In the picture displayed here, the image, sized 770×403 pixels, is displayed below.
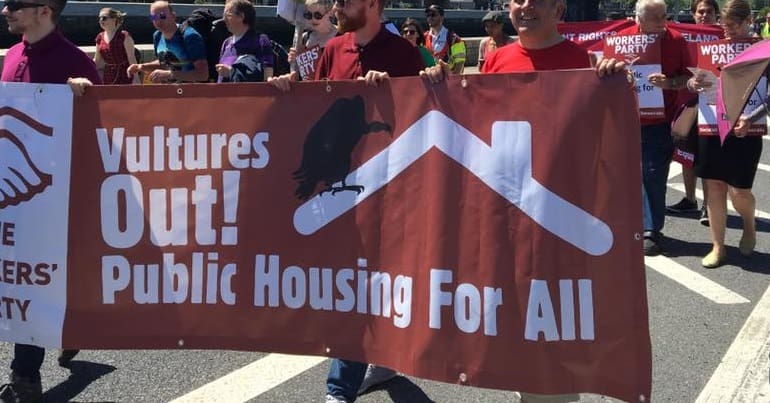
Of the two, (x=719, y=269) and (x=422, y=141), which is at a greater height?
(x=422, y=141)

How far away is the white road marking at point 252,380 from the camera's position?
3.69m

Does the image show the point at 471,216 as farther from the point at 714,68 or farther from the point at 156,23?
the point at 156,23

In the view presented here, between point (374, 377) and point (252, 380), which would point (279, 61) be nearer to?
point (252, 380)

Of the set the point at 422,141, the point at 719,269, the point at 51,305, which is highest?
the point at 422,141

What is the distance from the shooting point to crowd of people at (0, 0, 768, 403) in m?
3.16

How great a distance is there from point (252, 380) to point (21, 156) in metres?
1.53

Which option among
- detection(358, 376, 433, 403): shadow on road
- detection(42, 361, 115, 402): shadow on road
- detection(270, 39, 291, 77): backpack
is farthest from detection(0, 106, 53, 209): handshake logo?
detection(270, 39, 291, 77): backpack

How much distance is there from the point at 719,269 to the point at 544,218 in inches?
137

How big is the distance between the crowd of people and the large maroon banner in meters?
0.19

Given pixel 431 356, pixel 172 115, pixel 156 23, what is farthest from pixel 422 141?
pixel 156 23

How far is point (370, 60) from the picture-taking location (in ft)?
11.1

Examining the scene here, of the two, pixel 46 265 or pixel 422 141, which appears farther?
pixel 46 265

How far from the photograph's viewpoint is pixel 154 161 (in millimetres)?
3277

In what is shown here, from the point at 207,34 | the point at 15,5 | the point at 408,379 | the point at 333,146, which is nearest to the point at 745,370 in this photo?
the point at 408,379
